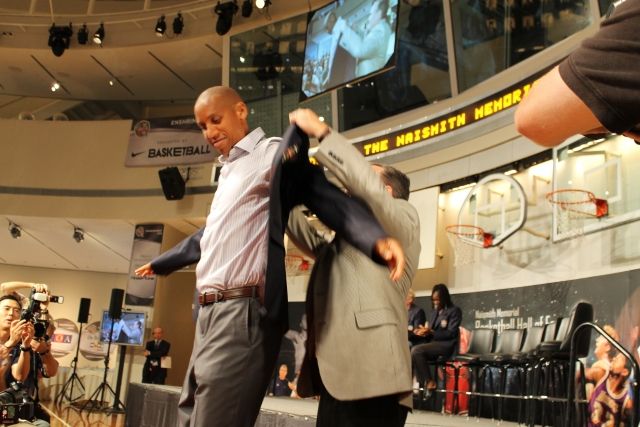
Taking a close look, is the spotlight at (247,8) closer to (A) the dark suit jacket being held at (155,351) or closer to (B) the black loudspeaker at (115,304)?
(B) the black loudspeaker at (115,304)

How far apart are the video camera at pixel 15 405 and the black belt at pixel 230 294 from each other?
2.44m

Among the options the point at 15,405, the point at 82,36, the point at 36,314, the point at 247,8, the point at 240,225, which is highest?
the point at 247,8

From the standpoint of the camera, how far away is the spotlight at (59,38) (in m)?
13.4

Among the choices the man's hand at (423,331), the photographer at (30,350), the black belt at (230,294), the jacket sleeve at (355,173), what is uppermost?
the jacket sleeve at (355,173)

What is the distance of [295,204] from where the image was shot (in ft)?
6.15

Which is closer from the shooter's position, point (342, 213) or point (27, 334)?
point (342, 213)

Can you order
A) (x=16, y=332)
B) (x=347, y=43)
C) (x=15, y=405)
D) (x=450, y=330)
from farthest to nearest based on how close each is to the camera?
1. (x=347, y=43)
2. (x=450, y=330)
3. (x=16, y=332)
4. (x=15, y=405)

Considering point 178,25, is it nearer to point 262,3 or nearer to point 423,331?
point 262,3

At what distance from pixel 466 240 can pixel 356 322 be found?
7.44 metres

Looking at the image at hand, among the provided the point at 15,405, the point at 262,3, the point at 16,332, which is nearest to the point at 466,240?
the point at 262,3

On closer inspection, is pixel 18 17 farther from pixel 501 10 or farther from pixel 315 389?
pixel 315 389

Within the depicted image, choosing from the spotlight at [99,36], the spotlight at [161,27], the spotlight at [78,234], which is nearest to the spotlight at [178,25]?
the spotlight at [161,27]

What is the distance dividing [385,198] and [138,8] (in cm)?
1437

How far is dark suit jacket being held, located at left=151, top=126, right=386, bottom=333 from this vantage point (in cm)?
169
